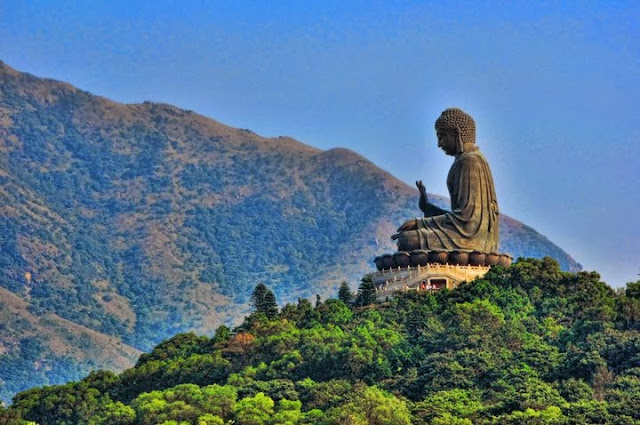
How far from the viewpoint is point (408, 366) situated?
58875 millimetres

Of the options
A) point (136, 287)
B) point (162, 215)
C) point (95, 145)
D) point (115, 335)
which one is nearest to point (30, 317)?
point (115, 335)

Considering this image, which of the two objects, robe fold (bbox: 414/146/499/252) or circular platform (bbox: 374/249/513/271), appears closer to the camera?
circular platform (bbox: 374/249/513/271)

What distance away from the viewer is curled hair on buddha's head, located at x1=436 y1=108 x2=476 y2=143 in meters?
70.9

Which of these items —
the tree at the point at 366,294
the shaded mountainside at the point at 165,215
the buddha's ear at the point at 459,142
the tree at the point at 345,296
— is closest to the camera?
the tree at the point at 366,294

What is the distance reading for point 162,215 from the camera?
160875 mm

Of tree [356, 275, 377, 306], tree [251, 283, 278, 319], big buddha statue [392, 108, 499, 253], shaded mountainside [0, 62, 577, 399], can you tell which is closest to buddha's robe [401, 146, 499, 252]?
big buddha statue [392, 108, 499, 253]

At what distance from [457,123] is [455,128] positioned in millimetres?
204

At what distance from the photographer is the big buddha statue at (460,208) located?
68.4 meters

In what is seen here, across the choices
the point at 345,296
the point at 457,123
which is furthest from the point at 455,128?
the point at 345,296

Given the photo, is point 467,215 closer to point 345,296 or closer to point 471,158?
point 471,158

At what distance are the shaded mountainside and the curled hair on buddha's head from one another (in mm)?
56854

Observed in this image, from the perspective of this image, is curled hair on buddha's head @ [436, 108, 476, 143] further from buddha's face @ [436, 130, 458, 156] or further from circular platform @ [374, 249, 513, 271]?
circular platform @ [374, 249, 513, 271]

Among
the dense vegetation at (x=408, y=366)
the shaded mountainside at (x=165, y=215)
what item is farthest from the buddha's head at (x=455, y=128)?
the shaded mountainside at (x=165, y=215)

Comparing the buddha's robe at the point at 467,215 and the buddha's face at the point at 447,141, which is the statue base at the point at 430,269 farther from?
the buddha's face at the point at 447,141
